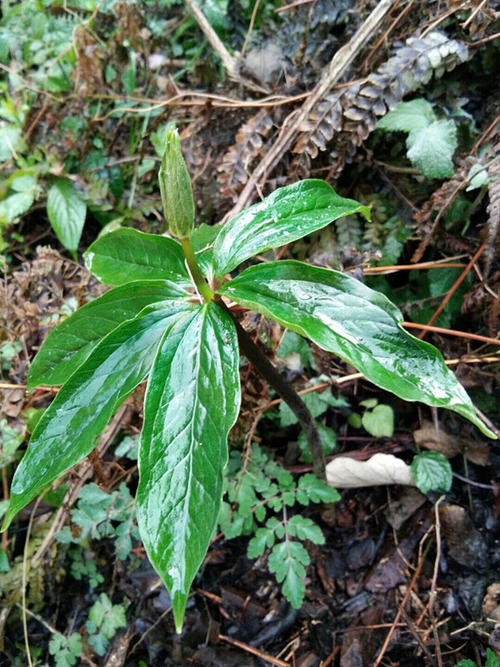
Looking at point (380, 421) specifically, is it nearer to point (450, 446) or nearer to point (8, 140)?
point (450, 446)

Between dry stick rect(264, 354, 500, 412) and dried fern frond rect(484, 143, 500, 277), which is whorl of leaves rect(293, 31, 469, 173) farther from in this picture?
dry stick rect(264, 354, 500, 412)

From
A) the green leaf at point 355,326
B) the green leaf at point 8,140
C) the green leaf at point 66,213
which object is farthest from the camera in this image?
the green leaf at point 8,140

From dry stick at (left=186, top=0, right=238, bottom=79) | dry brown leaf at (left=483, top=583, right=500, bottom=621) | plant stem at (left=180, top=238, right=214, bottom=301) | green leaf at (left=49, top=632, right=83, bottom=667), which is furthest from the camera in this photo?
dry stick at (left=186, top=0, right=238, bottom=79)

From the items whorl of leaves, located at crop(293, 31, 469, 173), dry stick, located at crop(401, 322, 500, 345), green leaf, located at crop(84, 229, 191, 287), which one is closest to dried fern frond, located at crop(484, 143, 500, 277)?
dry stick, located at crop(401, 322, 500, 345)

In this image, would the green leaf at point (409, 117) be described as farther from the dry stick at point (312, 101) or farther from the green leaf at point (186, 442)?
the green leaf at point (186, 442)

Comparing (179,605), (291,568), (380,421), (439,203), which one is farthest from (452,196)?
(179,605)

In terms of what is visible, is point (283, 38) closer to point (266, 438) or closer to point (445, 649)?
point (266, 438)

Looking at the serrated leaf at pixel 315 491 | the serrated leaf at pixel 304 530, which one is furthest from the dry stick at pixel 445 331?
the serrated leaf at pixel 304 530
